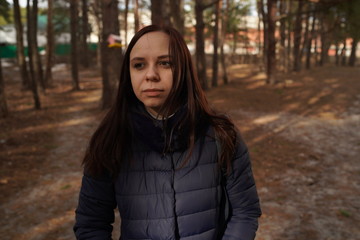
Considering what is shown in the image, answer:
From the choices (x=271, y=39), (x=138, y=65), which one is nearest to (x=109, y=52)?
(x=271, y=39)

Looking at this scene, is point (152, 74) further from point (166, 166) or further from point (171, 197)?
point (171, 197)

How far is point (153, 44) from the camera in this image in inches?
64.3

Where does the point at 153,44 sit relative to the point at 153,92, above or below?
above

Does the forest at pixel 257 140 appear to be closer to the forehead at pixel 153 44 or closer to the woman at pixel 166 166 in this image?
the forehead at pixel 153 44

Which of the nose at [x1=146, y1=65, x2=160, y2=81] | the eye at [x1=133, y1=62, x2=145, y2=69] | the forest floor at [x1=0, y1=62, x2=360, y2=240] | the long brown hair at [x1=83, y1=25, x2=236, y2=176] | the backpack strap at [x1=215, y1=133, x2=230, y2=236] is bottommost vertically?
the forest floor at [x1=0, y1=62, x2=360, y2=240]

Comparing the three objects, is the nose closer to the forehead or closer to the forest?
the forehead

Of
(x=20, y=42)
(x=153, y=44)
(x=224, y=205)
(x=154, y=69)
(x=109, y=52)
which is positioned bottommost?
(x=224, y=205)

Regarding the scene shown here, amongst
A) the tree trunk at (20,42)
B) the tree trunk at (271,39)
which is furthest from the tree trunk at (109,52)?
the tree trunk at (271,39)

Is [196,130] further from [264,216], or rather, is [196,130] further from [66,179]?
[66,179]

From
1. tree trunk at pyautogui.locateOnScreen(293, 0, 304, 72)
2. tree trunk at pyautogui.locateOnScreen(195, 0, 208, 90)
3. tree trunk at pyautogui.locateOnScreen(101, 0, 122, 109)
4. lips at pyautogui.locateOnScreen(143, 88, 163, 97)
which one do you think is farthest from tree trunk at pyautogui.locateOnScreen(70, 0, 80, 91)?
lips at pyautogui.locateOnScreen(143, 88, 163, 97)

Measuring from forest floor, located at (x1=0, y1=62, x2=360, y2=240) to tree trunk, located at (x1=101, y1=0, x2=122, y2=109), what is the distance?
1076 mm

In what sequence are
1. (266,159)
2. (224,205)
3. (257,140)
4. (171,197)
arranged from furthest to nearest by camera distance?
(257,140), (266,159), (224,205), (171,197)

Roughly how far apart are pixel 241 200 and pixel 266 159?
6.31 metres

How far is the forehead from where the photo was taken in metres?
1.63
